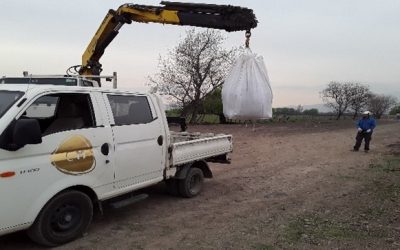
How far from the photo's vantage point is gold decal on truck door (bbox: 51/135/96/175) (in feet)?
17.4

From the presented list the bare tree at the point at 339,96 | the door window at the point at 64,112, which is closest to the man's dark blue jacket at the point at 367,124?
the door window at the point at 64,112

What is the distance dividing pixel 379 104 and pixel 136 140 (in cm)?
7867

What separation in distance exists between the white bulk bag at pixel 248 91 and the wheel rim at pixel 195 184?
5.00 ft

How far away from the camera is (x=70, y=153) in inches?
214

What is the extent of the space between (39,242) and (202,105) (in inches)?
1068

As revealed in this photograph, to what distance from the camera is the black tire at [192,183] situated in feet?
26.2

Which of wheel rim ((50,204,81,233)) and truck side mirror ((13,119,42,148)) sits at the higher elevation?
truck side mirror ((13,119,42,148))

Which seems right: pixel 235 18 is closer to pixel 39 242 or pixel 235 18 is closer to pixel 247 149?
pixel 39 242

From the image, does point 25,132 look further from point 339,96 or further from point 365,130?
point 339,96

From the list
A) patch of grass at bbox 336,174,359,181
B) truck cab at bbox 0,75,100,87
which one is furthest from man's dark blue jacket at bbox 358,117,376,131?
truck cab at bbox 0,75,100,87

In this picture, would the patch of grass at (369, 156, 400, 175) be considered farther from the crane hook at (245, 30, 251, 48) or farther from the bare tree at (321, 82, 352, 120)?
the bare tree at (321, 82, 352, 120)

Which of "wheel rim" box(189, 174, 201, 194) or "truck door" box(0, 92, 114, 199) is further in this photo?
"wheel rim" box(189, 174, 201, 194)

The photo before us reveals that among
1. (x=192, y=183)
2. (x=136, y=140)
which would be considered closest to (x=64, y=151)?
(x=136, y=140)

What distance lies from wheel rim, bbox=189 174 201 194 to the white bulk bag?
1524 mm
